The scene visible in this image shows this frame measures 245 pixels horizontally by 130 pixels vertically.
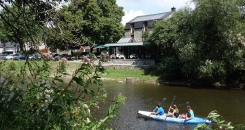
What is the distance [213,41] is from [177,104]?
10997 millimetres

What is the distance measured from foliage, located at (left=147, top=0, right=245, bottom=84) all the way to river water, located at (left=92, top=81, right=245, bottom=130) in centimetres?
244

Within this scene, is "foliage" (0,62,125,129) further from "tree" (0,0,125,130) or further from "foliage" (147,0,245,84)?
"foliage" (147,0,245,84)

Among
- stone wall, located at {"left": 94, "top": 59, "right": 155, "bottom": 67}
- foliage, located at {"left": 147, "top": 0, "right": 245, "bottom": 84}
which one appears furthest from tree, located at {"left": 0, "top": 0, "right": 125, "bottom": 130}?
stone wall, located at {"left": 94, "top": 59, "right": 155, "bottom": 67}

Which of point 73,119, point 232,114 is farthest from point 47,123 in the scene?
point 232,114

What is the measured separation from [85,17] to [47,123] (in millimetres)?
47155

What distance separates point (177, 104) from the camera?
22953 mm

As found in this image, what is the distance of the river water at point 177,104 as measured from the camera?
17189 millimetres

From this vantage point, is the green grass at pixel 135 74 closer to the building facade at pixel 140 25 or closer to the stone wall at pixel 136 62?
the stone wall at pixel 136 62

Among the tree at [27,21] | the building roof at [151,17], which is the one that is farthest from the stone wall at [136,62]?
the tree at [27,21]

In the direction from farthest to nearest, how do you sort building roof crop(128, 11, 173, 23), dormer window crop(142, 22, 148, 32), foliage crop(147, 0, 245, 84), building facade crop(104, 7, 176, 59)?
dormer window crop(142, 22, 148, 32) < building roof crop(128, 11, 173, 23) < building facade crop(104, 7, 176, 59) < foliage crop(147, 0, 245, 84)

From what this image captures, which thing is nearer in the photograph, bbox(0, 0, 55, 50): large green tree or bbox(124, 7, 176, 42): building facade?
bbox(0, 0, 55, 50): large green tree

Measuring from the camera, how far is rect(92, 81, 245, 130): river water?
17.2 meters

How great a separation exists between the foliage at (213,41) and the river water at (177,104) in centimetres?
244

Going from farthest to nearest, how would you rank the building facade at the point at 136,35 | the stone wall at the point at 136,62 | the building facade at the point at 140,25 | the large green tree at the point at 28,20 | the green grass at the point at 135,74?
the building facade at the point at 140,25
the building facade at the point at 136,35
the stone wall at the point at 136,62
the green grass at the point at 135,74
the large green tree at the point at 28,20
